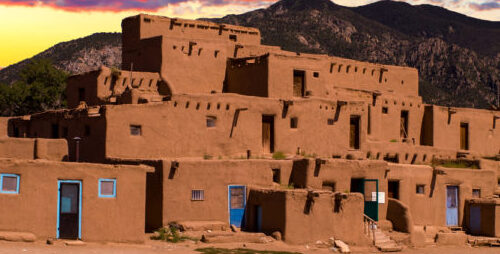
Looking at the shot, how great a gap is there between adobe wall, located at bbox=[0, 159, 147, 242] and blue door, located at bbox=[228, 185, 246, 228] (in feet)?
14.5

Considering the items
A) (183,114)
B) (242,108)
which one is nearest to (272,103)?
(242,108)

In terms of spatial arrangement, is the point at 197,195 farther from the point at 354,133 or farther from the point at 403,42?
the point at 403,42

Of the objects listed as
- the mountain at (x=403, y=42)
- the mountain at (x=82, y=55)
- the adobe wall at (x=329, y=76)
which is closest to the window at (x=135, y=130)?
the adobe wall at (x=329, y=76)

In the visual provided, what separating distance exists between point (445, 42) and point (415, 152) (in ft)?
165

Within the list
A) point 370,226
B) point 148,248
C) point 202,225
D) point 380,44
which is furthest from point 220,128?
point 380,44

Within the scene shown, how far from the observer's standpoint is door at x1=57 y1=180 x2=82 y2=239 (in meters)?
22.8

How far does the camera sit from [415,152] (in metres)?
37.1

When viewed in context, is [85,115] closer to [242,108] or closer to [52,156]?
[52,156]

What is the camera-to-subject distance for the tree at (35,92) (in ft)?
153

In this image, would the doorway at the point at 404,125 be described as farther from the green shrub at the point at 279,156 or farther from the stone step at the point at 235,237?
the stone step at the point at 235,237

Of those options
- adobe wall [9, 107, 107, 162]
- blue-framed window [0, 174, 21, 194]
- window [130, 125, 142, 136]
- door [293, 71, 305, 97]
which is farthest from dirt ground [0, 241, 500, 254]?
door [293, 71, 305, 97]

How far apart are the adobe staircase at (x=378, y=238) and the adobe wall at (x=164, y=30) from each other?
37.4 feet

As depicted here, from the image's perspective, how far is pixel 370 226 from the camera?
29031 millimetres

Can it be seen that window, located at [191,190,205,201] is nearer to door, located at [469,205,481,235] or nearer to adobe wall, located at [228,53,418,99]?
adobe wall, located at [228,53,418,99]
